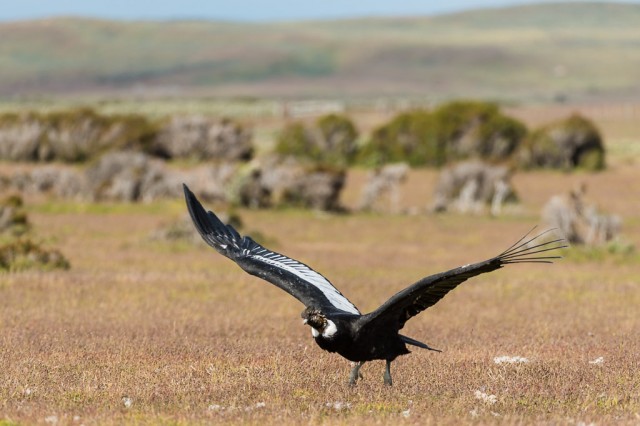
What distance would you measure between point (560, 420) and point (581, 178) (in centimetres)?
4298

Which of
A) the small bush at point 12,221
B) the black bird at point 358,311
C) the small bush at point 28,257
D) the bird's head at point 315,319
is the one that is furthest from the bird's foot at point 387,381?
the small bush at point 12,221

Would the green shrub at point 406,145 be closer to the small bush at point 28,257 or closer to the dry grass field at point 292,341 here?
the dry grass field at point 292,341

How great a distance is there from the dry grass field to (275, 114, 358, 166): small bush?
28.5 m

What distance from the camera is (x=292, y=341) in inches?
597

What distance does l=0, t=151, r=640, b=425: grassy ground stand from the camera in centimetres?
1021

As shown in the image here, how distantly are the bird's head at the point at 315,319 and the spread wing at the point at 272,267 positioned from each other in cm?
26

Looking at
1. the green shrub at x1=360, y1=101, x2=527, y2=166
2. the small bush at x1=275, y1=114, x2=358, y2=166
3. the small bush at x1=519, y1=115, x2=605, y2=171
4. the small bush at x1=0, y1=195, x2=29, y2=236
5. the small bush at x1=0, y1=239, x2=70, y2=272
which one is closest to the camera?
the small bush at x1=0, y1=239, x2=70, y2=272

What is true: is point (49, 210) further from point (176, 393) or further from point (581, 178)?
point (176, 393)

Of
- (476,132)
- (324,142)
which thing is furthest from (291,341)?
(324,142)

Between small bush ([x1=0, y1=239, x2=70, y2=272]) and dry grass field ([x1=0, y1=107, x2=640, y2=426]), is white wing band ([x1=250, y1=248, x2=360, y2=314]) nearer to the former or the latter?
dry grass field ([x1=0, y1=107, x2=640, y2=426])

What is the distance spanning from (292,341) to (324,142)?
46765mm

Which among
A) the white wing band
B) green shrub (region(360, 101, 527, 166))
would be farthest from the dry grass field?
green shrub (region(360, 101, 527, 166))

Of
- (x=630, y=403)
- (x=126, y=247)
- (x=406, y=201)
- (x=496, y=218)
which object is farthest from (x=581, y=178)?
(x=630, y=403)

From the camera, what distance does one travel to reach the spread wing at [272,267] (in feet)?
37.0
